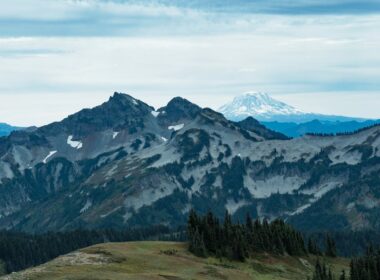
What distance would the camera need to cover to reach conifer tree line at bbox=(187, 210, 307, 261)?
138 m

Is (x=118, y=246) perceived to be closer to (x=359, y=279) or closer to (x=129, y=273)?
(x=129, y=273)

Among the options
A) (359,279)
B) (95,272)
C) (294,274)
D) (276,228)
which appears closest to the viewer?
(95,272)

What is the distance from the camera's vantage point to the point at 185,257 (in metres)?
128

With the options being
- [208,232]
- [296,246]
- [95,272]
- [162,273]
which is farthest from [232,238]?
[95,272]

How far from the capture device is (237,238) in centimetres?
13838

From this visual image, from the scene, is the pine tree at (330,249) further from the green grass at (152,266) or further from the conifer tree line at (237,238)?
the green grass at (152,266)

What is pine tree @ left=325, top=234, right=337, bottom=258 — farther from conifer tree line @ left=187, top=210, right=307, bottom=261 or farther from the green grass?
the green grass

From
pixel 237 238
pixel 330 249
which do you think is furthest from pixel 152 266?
pixel 330 249

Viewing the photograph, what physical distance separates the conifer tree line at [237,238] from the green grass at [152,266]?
3.03m

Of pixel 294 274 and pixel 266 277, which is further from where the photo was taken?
pixel 294 274

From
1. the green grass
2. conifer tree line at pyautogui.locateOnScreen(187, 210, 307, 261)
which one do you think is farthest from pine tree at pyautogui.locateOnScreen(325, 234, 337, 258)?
the green grass

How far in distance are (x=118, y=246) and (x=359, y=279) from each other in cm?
4441

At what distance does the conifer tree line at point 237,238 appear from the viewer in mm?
138250

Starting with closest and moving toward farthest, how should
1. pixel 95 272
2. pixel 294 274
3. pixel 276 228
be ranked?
pixel 95 272 < pixel 294 274 < pixel 276 228
